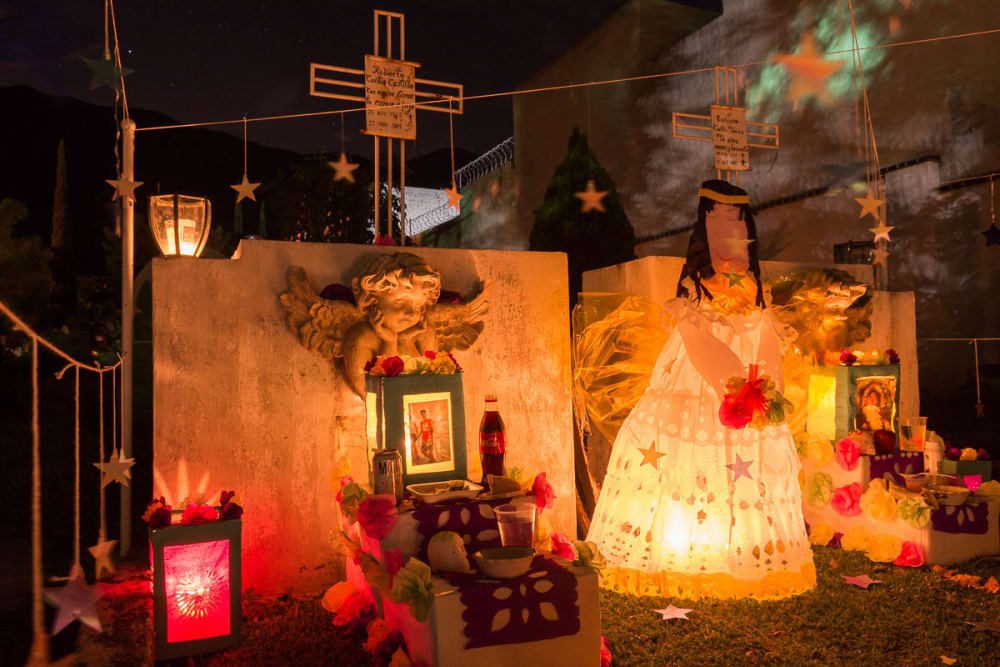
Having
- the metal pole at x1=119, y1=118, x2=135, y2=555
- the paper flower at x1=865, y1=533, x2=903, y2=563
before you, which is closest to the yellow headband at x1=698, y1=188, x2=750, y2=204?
the paper flower at x1=865, y1=533, x2=903, y2=563

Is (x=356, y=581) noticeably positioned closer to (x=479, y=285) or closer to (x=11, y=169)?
(x=479, y=285)

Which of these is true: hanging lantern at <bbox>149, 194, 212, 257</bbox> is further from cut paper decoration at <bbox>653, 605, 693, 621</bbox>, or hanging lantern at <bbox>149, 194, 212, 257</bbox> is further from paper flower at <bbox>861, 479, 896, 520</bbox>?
paper flower at <bbox>861, 479, 896, 520</bbox>

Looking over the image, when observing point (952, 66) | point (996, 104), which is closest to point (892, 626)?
point (996, 104)

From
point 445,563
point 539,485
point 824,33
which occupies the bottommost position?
point 445,563

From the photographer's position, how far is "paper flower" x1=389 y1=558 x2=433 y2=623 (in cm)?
265

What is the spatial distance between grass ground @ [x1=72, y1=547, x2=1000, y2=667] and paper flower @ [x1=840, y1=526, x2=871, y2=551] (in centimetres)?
55

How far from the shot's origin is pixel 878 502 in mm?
4574

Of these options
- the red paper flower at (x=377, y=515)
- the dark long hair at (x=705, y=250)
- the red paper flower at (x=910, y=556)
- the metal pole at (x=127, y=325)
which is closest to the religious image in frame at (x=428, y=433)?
the red paper flower at (x=377, y=515)

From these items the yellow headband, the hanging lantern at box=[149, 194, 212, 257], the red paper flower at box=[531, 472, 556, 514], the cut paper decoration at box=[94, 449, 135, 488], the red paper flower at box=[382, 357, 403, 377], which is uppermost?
the hanging lantern at box=[149, 194, 212, 257]

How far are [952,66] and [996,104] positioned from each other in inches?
27.6

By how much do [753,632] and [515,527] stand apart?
4.86 feet

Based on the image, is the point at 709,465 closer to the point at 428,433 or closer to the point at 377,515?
the point at 428,433

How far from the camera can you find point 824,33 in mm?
8875

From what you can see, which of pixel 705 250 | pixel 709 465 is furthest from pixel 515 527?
pixel 705 250
